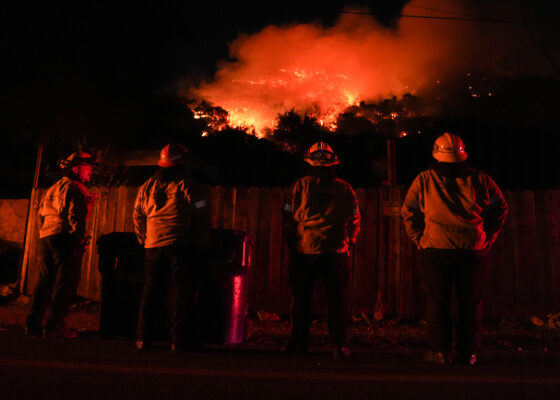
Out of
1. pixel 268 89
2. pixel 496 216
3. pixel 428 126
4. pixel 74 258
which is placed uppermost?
pixel 268 89

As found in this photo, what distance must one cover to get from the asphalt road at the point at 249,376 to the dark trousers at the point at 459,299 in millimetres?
213

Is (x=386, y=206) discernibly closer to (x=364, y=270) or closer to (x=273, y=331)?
(x=364, y=270)

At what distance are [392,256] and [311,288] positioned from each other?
257 centimetres

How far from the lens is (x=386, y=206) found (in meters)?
6.87

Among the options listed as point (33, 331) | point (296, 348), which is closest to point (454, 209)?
point (296, 348)

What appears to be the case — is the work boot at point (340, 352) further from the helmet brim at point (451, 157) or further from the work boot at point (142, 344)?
the helmet brim at point (451, 157)

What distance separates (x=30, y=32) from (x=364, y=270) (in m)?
9.37

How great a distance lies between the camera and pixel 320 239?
4508 millimetres

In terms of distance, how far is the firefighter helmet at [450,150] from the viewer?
13.6 ft

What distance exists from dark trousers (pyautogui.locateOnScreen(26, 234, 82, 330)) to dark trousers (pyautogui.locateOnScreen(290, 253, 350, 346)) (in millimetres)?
2518

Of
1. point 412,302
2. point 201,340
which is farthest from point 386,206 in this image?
point 201,340

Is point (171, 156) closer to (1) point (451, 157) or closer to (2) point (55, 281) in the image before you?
(2) point (55, 281)

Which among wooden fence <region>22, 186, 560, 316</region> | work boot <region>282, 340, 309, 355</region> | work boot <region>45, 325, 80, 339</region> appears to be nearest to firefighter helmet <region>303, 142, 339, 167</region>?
work boot <region>282, 340, 309, 355</region>

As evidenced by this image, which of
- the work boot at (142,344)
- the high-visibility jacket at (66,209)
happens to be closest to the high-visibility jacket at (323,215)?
the work boot at (142,344)
